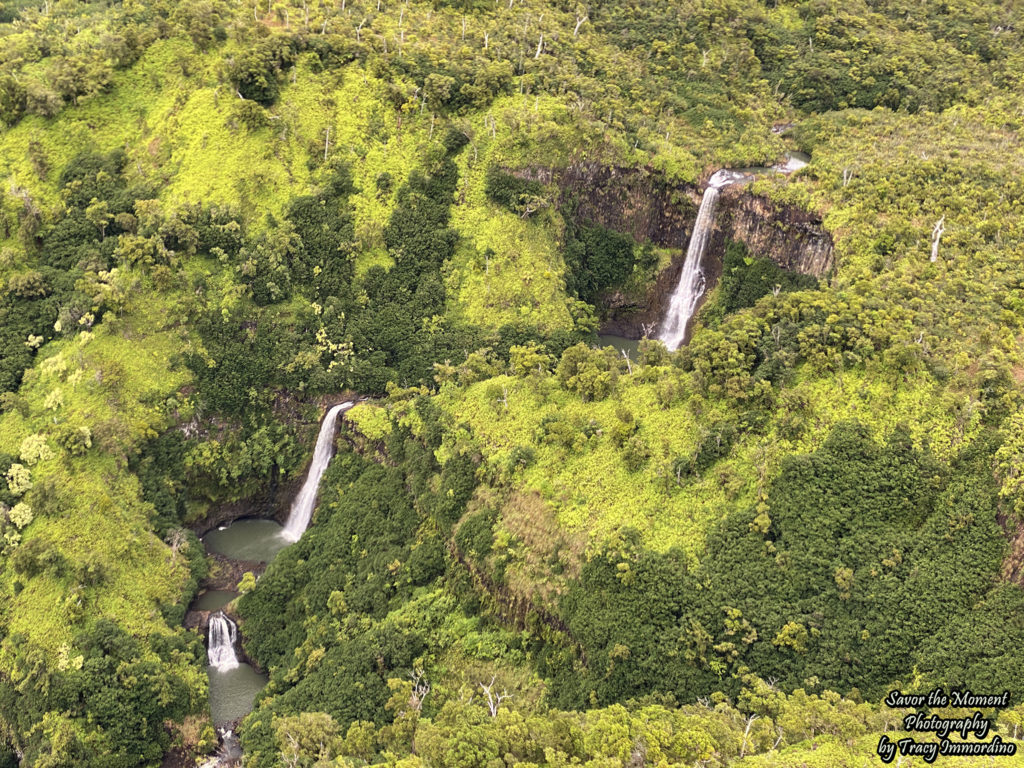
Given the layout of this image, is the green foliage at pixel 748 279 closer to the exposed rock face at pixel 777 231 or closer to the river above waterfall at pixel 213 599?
the exposed rock face at pixel 777 231

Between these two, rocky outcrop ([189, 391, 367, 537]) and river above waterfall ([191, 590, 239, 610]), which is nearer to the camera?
river above waterfall ([191, 590, 239, 610])

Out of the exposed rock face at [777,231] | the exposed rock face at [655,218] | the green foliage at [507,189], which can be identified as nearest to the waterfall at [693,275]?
the exposed rock face at [655,218]

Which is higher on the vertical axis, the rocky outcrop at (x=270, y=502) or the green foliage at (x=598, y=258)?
the green foliage at (x=598, y=258)

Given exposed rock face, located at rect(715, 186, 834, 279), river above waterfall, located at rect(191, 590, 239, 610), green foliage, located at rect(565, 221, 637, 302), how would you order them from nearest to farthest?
river above waterfall, located at rect(191, 590, 239, 610), exposed rock face, located at rect(715, 186, 834, 279), green foliage, located at rect(565, 221, 637, 302)

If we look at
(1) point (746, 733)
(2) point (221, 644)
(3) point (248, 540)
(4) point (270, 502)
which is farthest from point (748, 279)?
(2) point (221, 644)

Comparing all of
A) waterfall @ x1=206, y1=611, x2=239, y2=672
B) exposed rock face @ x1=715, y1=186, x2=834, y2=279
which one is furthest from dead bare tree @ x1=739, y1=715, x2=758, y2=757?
exposed rock face @ x1=715, y1=186, x2=834, y2=279

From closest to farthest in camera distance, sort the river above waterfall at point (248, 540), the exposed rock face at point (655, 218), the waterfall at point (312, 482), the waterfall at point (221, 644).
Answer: the waterfall at point (221, 644), the river above waterfall at point (248, 540), the waterfall at point (312, 482), the exposed rock face at point (655, 218)

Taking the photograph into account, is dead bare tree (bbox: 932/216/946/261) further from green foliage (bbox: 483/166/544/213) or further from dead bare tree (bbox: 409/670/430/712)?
dead bare tree (bbox: 409/670/430/712)
